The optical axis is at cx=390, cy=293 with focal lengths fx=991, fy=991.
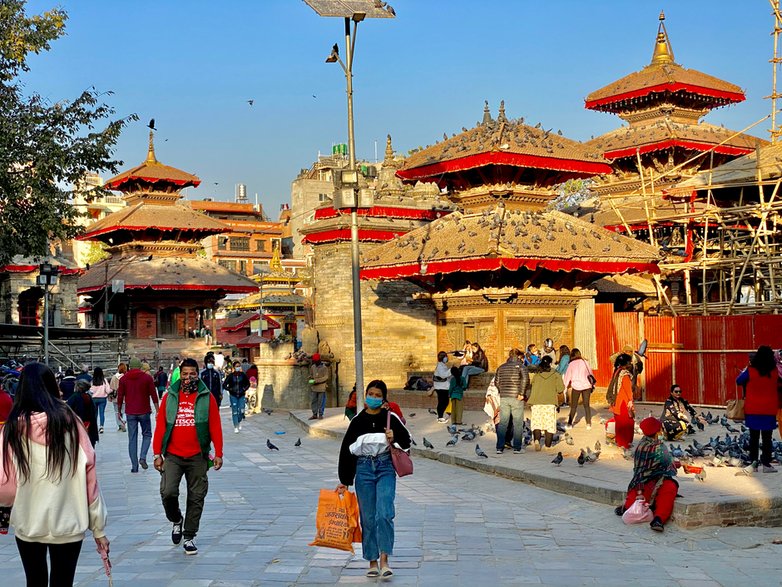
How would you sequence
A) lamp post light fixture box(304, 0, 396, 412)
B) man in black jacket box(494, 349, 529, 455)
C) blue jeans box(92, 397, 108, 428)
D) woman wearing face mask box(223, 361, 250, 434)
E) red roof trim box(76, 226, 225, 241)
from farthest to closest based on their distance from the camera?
red roof trim box(76, 226, 225, 241) < woman wearing face mask box(223, 361, 250, 434) < blue jeans box(92, 397, 108, 428) < lamp post light fixture box(304, 0, 396, 412) < man in black jacket box(494, 349, 529, 455)

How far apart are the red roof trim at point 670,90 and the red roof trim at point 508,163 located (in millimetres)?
15481

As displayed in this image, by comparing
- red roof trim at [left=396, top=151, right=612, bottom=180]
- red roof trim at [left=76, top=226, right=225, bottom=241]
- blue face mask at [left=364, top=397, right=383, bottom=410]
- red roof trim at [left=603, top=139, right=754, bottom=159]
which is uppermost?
red roof trim at [left=603, top=139, right=754, bottom=159]

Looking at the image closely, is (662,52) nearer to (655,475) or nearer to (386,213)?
(386,213)

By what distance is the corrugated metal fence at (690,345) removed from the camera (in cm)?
2153

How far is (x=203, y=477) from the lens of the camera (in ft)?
30.7

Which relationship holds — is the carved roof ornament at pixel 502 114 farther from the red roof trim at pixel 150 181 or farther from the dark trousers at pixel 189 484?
the red roof trim at pixel 150 181

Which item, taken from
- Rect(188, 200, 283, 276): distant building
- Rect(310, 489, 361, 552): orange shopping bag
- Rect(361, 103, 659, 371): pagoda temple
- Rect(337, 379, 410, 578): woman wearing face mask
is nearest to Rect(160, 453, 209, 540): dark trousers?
Rect(310, 489, 361, 552): orange shopping bag

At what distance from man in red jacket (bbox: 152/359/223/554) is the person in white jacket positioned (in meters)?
3.28

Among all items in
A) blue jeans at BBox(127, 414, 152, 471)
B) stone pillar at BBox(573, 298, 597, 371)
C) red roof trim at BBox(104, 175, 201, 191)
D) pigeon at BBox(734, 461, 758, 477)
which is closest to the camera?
pigeon at BBox(734, 461, 758, 477)

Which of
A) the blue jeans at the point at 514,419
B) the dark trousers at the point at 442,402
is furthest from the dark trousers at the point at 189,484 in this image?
the dark trousers at the point at 442,402

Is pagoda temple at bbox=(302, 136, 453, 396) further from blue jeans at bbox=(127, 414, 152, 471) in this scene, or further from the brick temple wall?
blue jeans at bbox=(127, 414, 152, 471)

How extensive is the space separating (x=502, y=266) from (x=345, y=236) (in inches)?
255

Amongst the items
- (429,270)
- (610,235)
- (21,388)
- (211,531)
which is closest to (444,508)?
(211,531)

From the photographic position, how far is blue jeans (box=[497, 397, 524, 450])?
15383 mm
